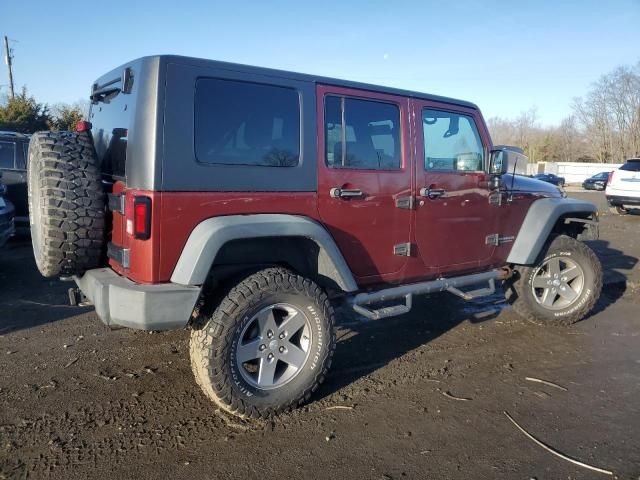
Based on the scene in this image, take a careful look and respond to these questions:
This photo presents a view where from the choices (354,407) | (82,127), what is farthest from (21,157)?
(354,407)

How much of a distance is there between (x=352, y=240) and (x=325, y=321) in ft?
2.06

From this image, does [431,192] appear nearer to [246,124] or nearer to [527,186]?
[527,186]

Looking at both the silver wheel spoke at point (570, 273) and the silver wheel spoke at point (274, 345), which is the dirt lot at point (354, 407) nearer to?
the silver wheel spoke at point (274, 345)

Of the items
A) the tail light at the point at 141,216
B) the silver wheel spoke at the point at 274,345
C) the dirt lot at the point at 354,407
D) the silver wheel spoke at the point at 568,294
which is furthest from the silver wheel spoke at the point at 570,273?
the tail light at the point at 141,216

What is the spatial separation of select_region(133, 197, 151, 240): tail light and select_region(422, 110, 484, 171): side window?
225 cm

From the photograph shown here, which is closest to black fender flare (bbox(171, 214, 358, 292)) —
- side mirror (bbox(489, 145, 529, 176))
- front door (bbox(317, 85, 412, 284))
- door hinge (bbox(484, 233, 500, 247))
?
front door (bbox(317, 85, 412, 284))

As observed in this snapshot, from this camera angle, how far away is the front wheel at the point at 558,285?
16.4ft

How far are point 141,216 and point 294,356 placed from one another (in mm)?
1326

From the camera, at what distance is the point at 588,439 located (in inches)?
118

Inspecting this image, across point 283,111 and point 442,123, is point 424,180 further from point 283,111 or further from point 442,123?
point 283,111

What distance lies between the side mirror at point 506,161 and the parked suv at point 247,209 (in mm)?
76

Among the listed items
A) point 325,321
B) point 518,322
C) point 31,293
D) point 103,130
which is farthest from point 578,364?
point 31,293

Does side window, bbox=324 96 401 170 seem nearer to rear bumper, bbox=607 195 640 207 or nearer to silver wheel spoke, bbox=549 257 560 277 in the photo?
silver wheel spoke, bbox=549 257 560 277

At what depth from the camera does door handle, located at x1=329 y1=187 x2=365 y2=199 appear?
136 inches
